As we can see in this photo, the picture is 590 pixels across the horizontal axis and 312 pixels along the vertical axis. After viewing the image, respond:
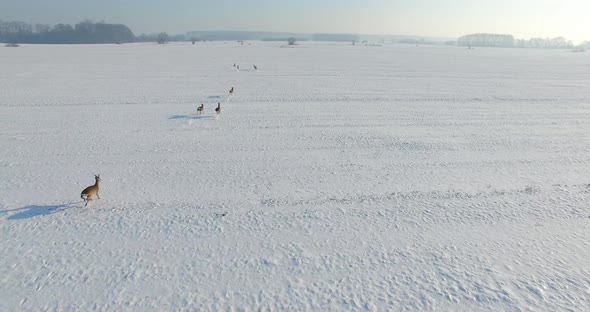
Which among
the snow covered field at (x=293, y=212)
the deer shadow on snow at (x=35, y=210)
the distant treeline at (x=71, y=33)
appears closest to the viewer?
the snow covered field at (x=293, y=212)

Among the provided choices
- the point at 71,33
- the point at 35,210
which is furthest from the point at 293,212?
the point at 71,33

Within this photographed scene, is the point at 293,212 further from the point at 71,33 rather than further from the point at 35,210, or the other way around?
the point at 71,33

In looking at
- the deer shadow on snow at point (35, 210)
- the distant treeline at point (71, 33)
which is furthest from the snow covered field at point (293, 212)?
the distant treeline at point (71, 33)

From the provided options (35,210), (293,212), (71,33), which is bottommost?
(293,212)

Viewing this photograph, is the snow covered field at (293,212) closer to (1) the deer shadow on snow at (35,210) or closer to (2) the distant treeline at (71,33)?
(1) the deer shadow on snow at (35,210)

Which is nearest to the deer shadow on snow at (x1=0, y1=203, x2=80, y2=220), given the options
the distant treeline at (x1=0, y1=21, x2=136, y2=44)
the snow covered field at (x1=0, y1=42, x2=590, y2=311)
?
the snow covered field at (x1=0, y1=42, x2=590, y2=311)

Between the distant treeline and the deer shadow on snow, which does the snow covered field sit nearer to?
the deer shadow on snow
